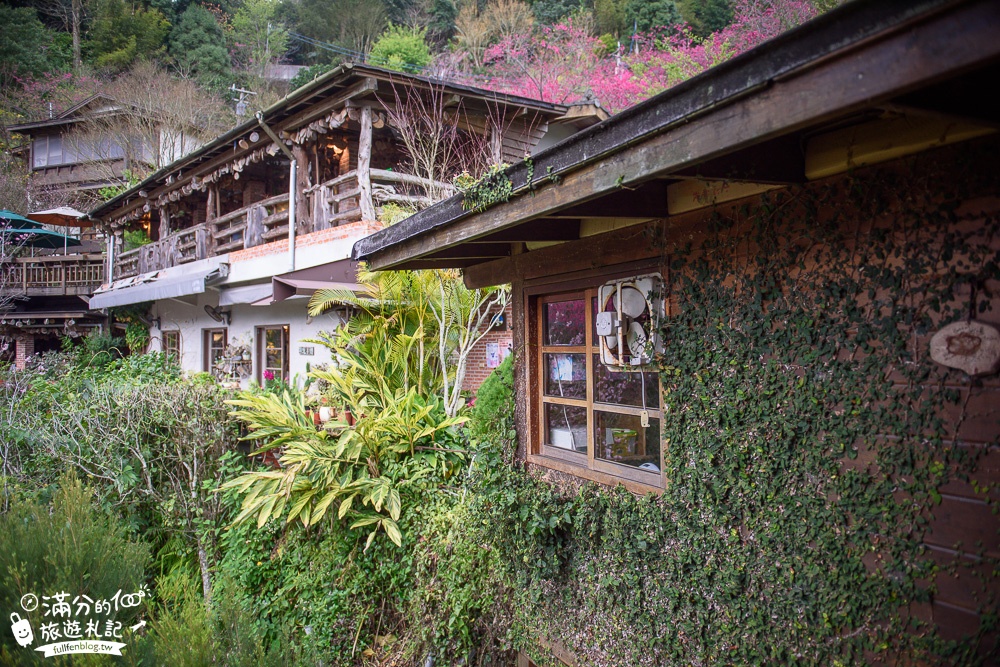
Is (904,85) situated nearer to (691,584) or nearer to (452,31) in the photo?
(691,584)

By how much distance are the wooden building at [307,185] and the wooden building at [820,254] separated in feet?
19.7

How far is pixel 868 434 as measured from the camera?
7.71 feet

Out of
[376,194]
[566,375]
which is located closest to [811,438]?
[566,375]

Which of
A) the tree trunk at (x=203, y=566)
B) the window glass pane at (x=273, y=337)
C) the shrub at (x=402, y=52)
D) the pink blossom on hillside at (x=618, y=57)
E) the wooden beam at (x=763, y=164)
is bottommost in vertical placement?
the tree trunk at (x=203, y=566)

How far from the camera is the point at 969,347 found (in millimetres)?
2066

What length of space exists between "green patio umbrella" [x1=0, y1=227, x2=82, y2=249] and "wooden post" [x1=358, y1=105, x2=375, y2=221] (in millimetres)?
15309

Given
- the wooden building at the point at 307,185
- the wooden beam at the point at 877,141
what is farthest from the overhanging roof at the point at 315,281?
the wooden beam at the point at 877,141

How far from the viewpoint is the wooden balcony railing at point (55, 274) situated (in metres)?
20.1

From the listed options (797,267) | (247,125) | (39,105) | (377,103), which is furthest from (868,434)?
(39,105)

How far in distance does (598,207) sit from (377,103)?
7.61 metres

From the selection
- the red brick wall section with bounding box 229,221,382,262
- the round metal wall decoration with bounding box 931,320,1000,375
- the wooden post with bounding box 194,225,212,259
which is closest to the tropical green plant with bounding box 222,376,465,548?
the red brick wall section with bounding box 229,221,382,262

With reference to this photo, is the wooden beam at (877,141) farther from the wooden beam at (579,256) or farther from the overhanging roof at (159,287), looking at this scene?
the overhanging roof at (159,287)

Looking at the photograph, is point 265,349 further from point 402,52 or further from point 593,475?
point 402,52

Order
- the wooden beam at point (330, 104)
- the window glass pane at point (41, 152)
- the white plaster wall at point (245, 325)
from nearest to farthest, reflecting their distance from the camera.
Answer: the wooden beam at point (330, 104), the white plaster wall at point (245, 325), the window glass pane at point (41, 152)
